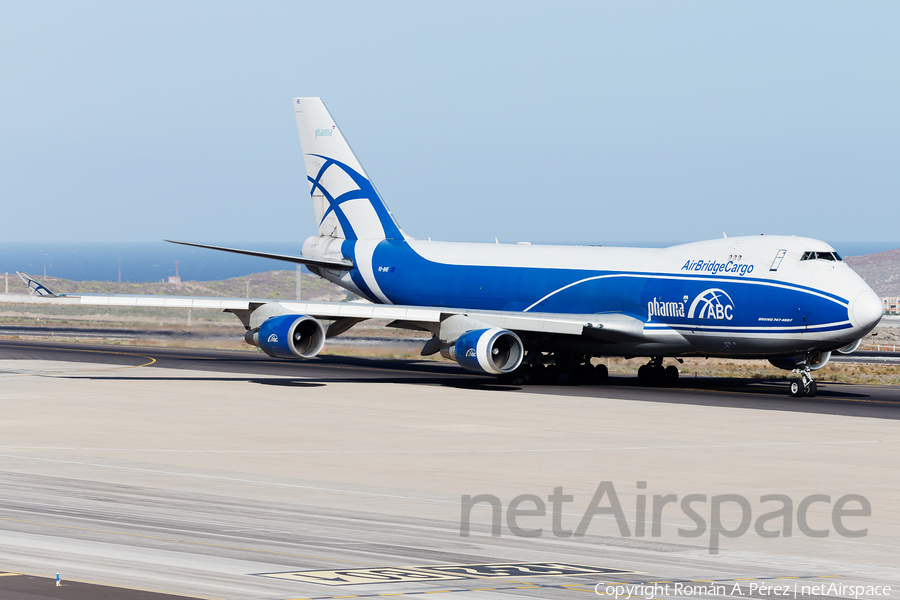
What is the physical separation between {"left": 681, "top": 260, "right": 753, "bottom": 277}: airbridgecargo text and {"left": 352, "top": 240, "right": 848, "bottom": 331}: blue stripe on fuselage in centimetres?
27

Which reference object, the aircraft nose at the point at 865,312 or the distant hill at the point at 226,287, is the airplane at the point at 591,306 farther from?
the distant hill at the point at 226,287

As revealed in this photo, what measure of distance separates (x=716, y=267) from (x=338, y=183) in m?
19.4

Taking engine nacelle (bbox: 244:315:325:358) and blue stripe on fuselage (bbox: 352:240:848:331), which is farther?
engine nacelle (bbox: 244:315:325:358)

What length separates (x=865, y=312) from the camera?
35250 millimetres

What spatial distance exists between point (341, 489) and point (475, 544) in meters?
5.20

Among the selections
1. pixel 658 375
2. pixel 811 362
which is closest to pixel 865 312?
pixel 811 362

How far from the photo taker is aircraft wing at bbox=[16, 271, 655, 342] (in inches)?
1575

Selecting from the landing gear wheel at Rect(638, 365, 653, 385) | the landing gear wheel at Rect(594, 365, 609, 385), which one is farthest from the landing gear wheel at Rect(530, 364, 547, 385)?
the landing gear wheel at Rect(638, 365, 653, 385)

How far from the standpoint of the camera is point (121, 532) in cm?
1572

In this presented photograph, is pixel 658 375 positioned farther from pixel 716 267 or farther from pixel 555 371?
pixel 716 267

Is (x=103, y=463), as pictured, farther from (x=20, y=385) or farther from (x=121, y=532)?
(x=20, y=385)

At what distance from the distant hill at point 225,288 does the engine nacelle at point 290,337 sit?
88504 millimetres

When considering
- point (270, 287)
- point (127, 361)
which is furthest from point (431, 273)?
point (270, 287)

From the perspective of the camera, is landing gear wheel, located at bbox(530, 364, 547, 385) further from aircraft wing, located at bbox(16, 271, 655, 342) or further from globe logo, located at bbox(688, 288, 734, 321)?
globe logo, located at bbox(688, 288, 734, 321)
